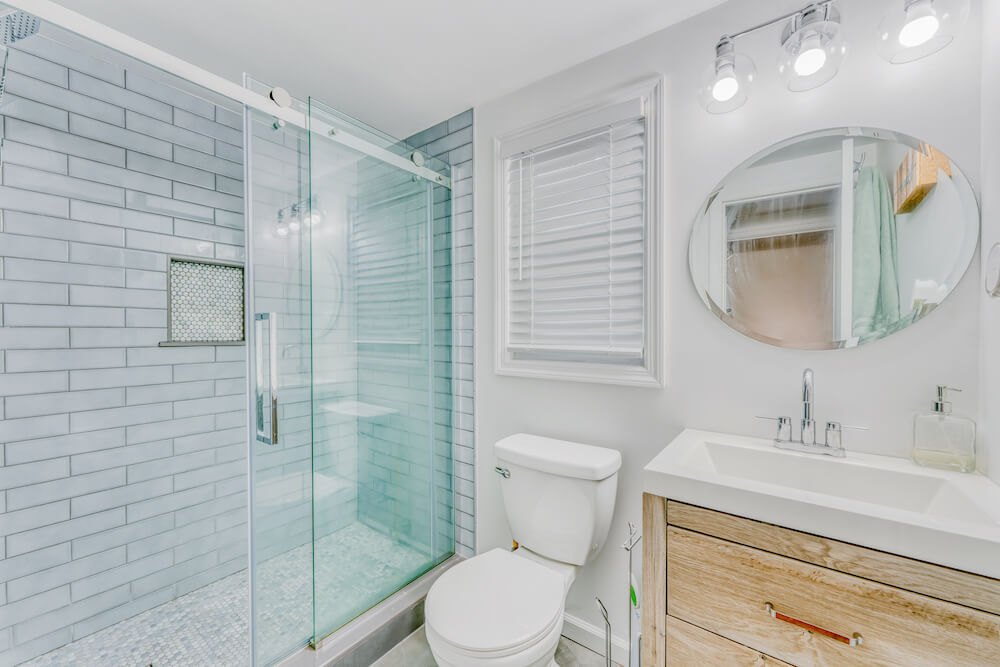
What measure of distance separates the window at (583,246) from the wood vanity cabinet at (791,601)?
2.07ft

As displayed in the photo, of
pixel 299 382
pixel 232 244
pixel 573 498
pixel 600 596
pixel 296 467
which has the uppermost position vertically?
pixel 232 244

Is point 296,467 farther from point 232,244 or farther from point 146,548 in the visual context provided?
point 232,244

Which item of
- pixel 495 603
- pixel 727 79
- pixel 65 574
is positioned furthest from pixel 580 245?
pixel 65 574

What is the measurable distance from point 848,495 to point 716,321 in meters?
0.60

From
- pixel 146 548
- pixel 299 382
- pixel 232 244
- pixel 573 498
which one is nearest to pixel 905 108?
pixel 573 498

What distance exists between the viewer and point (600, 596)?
1.64 metres

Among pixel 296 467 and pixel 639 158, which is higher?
pixel 639 158

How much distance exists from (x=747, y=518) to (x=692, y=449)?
32cm

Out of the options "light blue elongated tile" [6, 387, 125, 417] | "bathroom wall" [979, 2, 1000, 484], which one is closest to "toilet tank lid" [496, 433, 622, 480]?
"bathroom wall" [979, 2, 1000, 484]

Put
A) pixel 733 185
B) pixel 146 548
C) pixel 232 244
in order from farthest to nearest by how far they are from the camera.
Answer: pixel 232 244, pixel 146 548, pixel 733 185

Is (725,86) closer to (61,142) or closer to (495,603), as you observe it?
(495,603)

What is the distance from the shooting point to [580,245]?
5.55ft

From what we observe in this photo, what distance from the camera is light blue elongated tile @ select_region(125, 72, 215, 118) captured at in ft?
5.93

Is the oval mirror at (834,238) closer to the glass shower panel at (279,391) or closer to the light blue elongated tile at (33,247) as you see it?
the glass shower panel at (279,391)
